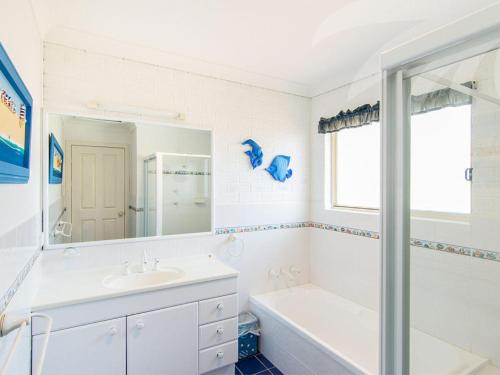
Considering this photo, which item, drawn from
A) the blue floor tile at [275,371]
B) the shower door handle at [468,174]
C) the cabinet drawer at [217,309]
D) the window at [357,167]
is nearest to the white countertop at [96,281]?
the cabinet drawer at [217,309]

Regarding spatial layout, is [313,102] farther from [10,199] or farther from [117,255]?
[10,199]

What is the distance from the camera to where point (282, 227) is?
9.27 feet

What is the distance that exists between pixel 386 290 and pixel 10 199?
128 centimetres

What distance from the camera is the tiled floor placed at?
87.8 inches

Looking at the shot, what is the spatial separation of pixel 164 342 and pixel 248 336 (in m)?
0.89

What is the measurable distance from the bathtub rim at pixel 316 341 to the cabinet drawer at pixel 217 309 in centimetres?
43

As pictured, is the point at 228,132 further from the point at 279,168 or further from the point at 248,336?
the point at 248,336

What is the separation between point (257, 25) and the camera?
5.93 feet

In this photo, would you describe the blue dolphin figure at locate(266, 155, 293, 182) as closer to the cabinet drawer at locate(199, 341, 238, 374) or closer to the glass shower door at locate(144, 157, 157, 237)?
the glass shower door at locate(144, 157, 157, 237)

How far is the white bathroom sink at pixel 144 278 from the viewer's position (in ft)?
6.29

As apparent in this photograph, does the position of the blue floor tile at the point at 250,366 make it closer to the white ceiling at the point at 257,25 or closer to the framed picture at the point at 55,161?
the framed picture at the point at 55,161

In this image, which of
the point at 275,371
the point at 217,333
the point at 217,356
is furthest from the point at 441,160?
the point at 275,371

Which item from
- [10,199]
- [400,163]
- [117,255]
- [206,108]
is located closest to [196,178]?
[206,108]

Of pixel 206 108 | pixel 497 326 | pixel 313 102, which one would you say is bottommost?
pixel 497 326
